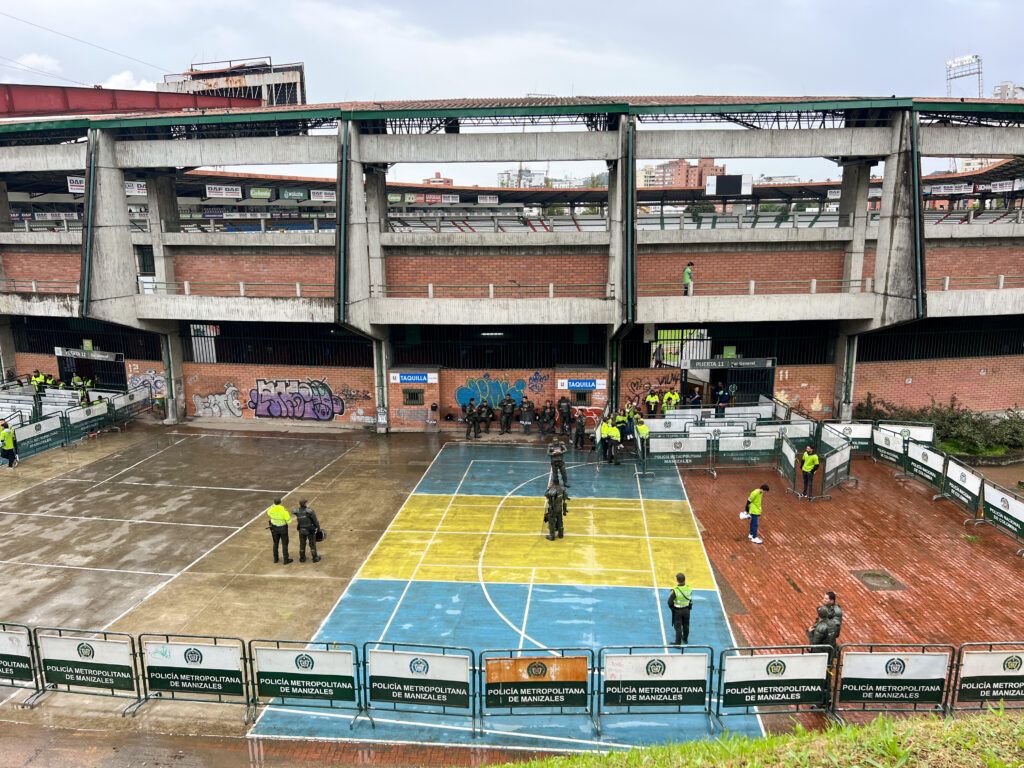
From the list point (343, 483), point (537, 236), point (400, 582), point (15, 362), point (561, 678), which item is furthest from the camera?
point (15, 362)

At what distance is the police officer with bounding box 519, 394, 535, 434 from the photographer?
2805 centimetres

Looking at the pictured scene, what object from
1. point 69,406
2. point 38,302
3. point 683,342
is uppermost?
point 38,302

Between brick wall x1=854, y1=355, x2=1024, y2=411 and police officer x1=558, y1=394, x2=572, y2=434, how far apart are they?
12459 mm

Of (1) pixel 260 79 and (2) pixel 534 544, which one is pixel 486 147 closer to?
(2) pixel 534 544

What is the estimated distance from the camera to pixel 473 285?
27750mm

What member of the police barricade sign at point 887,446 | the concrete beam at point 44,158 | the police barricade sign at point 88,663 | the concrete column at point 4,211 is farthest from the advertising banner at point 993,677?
the concrete column at point 4,211

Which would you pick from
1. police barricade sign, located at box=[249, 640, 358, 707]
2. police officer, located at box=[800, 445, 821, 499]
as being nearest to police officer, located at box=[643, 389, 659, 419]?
police officer, located at box=[800, 445, 821, 499]

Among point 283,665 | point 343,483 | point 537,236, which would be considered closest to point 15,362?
point 343,483

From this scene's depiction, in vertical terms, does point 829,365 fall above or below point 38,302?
below

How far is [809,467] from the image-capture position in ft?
66.9

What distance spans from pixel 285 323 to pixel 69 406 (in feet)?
33.0

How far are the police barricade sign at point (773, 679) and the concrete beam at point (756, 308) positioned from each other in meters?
15.8

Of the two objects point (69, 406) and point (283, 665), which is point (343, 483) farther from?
point (69, 406)

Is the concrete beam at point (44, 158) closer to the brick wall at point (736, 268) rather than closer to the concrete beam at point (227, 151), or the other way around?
the concrete beam at point (227, 151)
